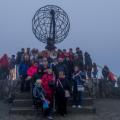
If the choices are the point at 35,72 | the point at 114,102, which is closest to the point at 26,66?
the point at 35,72

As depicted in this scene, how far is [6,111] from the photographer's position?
2473cm

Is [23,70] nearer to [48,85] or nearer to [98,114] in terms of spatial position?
[48,85]

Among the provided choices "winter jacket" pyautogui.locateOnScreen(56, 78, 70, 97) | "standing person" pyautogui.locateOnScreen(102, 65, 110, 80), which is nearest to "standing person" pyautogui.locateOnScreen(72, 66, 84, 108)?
"winter jacket" pyautogui.locateOnScreen(56, 78, 70, 97)

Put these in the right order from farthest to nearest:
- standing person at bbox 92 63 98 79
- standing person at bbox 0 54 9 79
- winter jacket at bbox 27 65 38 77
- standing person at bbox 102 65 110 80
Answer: standing person at bbox 102 65 110 80
standing person at bbox 92 63 98 79
standing person at bbox 0 54 9 79
winter jacket at bbox 27 65 38 77

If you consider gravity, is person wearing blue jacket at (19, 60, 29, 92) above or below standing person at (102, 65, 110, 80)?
below

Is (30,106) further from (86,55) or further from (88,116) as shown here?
(86,55)

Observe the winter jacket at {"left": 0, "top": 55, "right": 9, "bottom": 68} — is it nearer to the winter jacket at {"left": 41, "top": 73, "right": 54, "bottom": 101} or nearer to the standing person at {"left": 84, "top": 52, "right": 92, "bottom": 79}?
the standing person at {"left": 84, "top": 52, "right": 92, "bottom": 79}

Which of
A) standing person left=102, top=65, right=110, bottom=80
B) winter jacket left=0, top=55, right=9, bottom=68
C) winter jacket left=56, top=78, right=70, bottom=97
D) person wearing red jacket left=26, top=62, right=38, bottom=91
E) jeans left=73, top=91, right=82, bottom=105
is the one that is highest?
winter jacket left=0, top=55, right=9, bottom=68

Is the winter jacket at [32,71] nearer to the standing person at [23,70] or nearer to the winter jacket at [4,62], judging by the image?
the standing person at [23,70]

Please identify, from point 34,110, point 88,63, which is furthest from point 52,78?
point 88,63

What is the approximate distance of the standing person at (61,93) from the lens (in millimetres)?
22938

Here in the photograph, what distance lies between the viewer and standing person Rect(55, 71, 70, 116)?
22.9m

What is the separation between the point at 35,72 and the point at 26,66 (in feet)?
3.97

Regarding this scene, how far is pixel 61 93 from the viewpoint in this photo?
22906 millimetres
